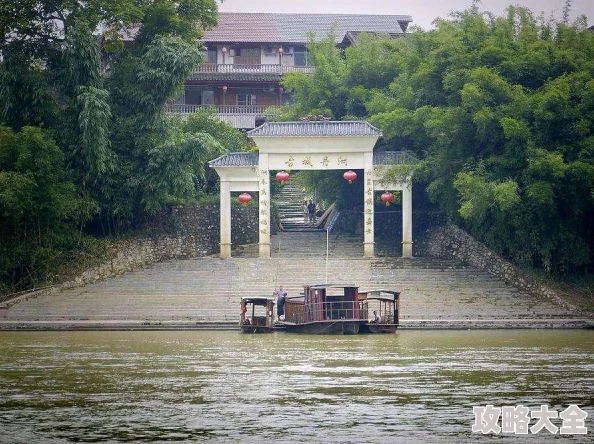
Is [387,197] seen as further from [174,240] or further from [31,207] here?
[31,207]

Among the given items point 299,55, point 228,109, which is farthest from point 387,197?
point 299,55

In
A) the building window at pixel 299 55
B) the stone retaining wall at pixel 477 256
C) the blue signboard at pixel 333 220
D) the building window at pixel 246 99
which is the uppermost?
the building window at pixel 299 55

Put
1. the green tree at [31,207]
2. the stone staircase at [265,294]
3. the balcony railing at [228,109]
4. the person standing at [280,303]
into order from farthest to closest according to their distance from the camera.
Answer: the balcony railing at [228,109] → the green tree at [31,207] → the stone staircase at [265,294] → the person standing at [280,303]

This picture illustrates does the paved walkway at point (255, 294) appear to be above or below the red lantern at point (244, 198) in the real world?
below

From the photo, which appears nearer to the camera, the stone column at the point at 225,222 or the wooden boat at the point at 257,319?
the wooden boat at the point at 257,319

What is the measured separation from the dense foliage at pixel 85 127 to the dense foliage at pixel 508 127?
7284 millimetres

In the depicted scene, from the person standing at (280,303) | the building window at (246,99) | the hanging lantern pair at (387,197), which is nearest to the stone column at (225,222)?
the hanging lantern pair at (387,197)

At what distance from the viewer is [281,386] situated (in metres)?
20.7

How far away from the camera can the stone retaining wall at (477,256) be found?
37250 mm

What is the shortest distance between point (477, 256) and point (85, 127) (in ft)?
43.6

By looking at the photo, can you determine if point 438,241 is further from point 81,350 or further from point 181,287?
point 81,350

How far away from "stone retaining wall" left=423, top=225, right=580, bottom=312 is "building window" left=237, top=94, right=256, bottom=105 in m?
17.4

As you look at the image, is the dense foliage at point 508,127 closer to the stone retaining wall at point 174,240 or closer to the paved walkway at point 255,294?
the paved walkway at point 255,294

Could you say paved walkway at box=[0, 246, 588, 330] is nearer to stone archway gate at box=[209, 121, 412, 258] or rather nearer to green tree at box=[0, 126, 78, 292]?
stone archway gate at box=[209, 121, 412, 258]
